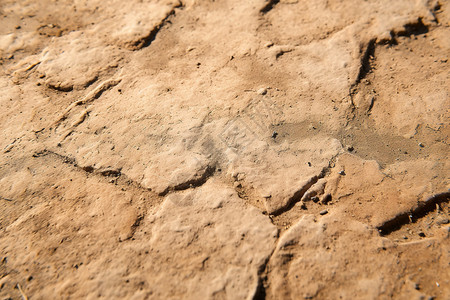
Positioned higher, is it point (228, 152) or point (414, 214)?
point (228, 152)

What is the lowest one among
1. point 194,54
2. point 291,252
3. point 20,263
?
point 291,252

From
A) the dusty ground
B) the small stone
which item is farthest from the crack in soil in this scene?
the small stone

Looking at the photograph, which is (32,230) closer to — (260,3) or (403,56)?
(260,3)

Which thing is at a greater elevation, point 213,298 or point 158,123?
point 158,123

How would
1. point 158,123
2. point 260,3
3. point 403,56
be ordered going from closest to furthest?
point 158,123
point 403,56
point 260,3

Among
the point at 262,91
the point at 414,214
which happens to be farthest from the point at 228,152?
the point at 414,214

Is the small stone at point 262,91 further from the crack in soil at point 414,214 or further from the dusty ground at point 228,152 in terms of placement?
the crack in soil at point 414,214

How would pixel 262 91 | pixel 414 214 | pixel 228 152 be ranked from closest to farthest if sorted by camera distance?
pixel 414 214 < pixel 228 152 < pixel 262 91

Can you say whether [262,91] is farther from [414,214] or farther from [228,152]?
[414,214]

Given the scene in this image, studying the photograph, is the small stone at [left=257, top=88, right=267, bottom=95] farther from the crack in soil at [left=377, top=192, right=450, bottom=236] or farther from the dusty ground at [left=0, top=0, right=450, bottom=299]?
the crack in soil at [left=377, top=192, right=450, bottom=236]

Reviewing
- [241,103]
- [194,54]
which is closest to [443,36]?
[241,103]
